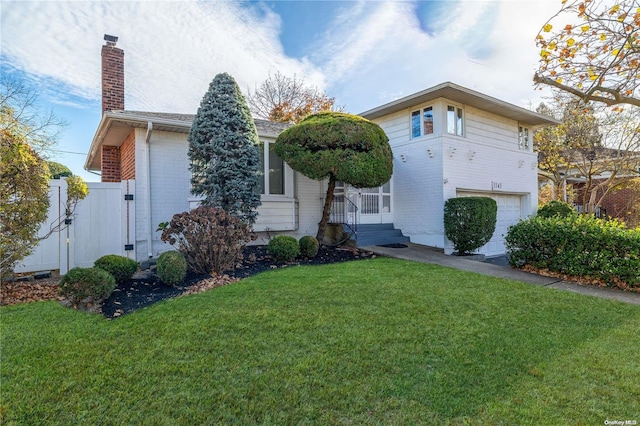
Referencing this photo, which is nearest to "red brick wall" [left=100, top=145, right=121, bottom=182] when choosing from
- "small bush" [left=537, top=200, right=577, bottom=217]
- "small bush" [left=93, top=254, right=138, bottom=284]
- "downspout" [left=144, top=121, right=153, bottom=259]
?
"downspout" [left=144, top=121, right=153, bottom=259]

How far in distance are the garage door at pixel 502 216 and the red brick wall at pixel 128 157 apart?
9.42m

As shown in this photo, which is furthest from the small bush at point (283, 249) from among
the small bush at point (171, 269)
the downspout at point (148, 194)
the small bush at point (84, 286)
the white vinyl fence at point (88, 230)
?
the small bush at point (84, 286)

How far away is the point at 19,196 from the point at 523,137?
49.5 feet

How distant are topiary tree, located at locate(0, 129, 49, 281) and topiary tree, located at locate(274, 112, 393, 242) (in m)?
4.96

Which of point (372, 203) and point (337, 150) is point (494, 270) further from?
point (372, 203)

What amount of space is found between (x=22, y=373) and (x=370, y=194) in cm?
938

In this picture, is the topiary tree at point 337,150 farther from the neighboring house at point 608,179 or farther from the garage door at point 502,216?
the neighboring house at point 608,179

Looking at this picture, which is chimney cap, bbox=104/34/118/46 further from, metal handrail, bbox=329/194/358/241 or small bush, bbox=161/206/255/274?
metal handrail, bbox=329/194/358/241

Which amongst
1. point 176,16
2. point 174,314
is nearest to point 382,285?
point 174,314

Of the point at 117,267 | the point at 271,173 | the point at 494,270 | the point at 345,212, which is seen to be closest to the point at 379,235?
the point at 345,212

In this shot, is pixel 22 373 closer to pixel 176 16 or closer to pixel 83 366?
pixel 83 366

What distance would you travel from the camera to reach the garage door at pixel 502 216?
38.0ft

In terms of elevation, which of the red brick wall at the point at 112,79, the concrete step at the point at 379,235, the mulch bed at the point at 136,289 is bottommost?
the mulch bed at the point at 136,289

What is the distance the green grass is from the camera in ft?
7.75
